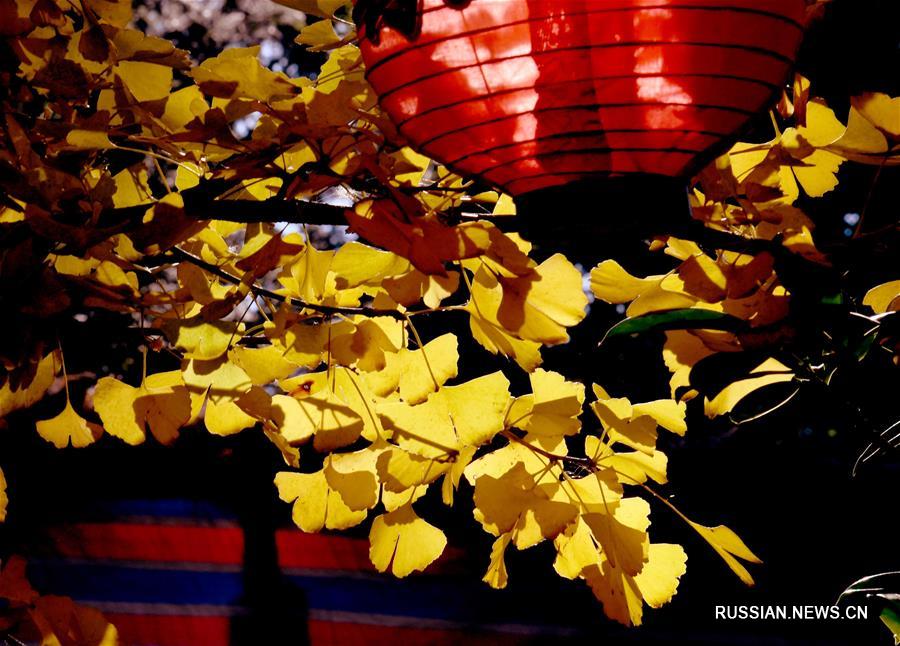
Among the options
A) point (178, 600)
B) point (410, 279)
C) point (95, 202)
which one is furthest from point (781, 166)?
point (178, 600)

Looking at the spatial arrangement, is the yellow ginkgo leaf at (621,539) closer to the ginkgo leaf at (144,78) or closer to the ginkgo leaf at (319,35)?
the ginkgo leaf at (319,35)

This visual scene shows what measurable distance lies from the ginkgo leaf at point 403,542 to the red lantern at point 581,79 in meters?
0.51

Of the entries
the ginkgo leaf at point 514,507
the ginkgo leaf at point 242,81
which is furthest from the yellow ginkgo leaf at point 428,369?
the ginkgo leaf at point 242,81

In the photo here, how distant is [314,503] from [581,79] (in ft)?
2.13

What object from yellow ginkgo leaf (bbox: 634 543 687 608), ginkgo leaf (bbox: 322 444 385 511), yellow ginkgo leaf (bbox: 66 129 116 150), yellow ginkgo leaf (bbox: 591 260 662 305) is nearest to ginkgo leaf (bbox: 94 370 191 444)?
ginkgo leaf (bbox: 322 444 385 511)

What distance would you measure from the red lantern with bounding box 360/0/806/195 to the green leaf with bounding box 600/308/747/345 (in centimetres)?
16

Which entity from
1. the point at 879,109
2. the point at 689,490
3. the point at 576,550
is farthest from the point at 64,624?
the point at 689,490

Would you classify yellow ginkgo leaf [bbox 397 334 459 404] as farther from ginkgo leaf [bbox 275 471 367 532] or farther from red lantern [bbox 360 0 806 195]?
red lantern [bbox 360 0 806 195]

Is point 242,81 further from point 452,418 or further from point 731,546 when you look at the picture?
point 731,546

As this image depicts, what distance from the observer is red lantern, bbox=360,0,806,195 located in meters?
0.49

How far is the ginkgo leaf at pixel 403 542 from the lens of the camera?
0.92 m

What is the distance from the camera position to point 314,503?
36.3 inches

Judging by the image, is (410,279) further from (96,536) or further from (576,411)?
(96,536)

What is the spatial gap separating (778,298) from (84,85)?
0.77 m
